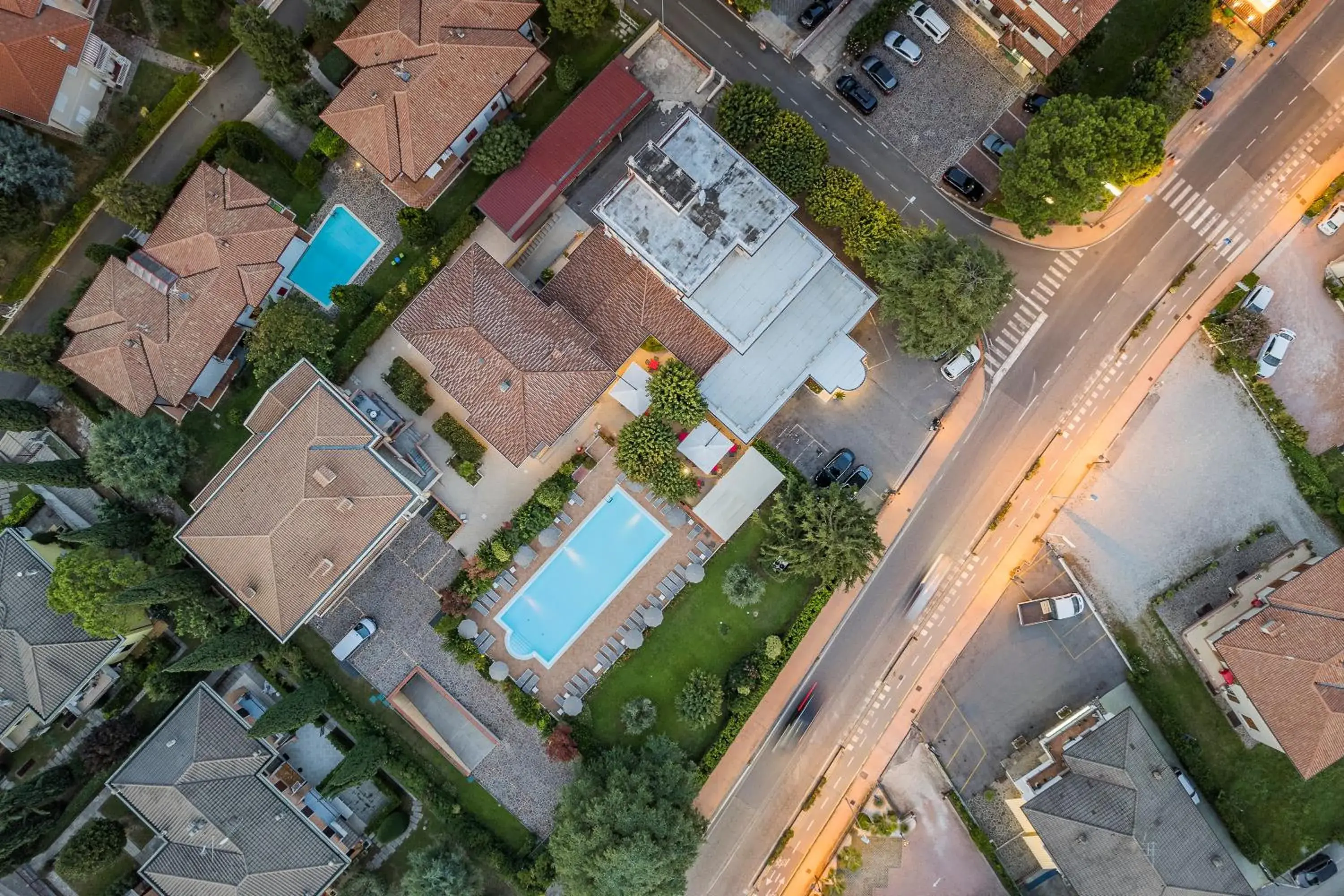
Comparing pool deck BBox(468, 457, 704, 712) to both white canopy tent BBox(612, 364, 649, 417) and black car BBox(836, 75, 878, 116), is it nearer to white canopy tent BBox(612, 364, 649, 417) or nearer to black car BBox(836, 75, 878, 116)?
white canopy tent BBox(612, 364, 649, 417)

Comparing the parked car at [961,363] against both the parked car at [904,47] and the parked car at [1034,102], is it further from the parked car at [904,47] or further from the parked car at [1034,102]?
the parked car at [904,47]

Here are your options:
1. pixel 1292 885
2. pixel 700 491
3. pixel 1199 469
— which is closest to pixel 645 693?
pixel 700 491

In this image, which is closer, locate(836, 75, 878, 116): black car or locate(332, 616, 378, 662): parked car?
locate(332, 616, 378, 662): parked car

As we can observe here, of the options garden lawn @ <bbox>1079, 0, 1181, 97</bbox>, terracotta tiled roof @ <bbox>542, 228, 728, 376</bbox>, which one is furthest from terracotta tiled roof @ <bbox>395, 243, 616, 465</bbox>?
garden lawn @ <bbox>1079, 0, 1181, 97</bbox>

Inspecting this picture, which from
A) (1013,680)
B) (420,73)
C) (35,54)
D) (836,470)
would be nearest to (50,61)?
(35,54)

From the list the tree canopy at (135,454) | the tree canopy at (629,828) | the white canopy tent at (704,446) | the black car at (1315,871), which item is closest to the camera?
the tree canopy at (629,828)

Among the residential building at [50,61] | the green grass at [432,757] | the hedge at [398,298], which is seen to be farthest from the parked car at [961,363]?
the residential building at [50,61]
